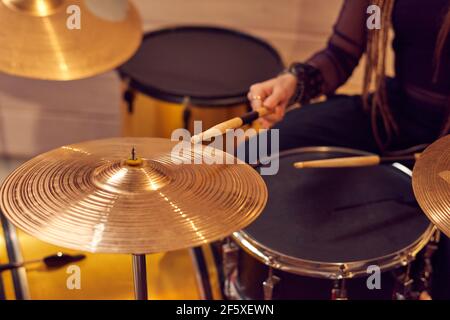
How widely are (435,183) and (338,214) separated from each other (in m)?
0.25

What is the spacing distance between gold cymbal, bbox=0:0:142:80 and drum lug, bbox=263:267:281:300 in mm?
547

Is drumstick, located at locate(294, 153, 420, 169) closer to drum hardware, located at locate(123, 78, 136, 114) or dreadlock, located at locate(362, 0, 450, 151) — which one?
dreadlock, located at locate(362, 0, 450, 151)

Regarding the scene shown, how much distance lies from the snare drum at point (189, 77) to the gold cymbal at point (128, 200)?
0.54 meters

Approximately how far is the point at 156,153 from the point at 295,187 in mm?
301

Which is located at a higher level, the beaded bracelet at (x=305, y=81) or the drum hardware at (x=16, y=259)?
the beaded bracelet at (x=305, y=81)

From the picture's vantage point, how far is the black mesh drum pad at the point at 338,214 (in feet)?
3.14

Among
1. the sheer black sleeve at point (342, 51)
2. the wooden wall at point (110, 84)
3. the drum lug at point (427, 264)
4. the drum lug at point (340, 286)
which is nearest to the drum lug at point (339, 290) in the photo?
the drum lug at point (340, 286)

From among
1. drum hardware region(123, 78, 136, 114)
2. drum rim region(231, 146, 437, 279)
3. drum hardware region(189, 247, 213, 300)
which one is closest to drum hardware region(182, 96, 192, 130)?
drum hardware region(123, 78, 136, 114)

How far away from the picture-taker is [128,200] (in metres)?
0.76

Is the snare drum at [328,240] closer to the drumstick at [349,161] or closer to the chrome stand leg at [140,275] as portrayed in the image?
the drumstick at [349,161]

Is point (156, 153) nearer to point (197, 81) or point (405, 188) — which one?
point (405, 188)

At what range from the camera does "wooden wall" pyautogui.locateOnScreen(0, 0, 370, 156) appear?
199cm

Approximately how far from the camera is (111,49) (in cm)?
129

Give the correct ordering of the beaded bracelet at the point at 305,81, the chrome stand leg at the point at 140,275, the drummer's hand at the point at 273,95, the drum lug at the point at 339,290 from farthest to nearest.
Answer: the beaded bracelet at the point at 305,81, the drummer's hand at the point at 273,95, the drum lug at the point at 339,290, the chrome stand leg at the point at 140,275
